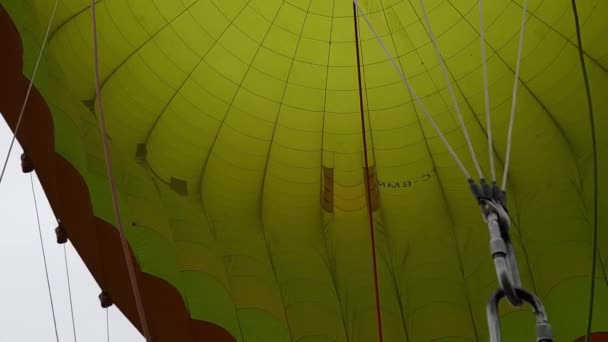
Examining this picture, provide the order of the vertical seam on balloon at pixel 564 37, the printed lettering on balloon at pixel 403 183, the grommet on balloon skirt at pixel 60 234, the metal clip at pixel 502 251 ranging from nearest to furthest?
the metal clip at pixel 502 251 → the grommet on balloon skirt at pixel 60 234 → the vertical seam on balloon at pixel 564 37 → the printed lettering on balloon at pixel 403 183

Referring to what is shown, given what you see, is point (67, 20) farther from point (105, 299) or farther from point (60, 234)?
point (105, 299)

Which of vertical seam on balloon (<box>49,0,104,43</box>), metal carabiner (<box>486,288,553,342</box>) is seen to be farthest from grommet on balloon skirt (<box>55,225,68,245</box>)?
metal carabiner (<box>486,288,553,342</box>)

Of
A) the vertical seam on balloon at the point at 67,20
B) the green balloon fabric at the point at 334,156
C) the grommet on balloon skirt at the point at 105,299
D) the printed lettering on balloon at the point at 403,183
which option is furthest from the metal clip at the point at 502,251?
the vertical seam on balloon at the point at 67,20

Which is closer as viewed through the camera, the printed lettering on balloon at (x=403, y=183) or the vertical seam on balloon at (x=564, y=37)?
the vertical seam on balloon at (x=564, y=37)

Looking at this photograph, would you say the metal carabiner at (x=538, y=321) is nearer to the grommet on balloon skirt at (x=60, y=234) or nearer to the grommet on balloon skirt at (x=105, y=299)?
the grommet on balloon skirt at (x=60, y=234)

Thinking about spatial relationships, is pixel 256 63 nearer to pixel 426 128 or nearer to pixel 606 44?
pixel 426 128

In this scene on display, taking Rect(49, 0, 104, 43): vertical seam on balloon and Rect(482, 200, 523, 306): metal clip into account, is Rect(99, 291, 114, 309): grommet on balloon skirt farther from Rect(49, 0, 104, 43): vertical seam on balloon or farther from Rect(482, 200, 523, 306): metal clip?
Rect(482, 200, 523, 306): metal clip
